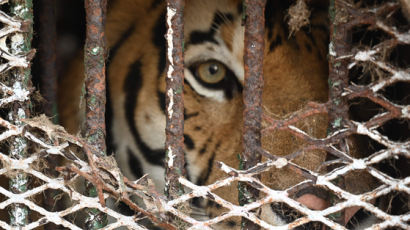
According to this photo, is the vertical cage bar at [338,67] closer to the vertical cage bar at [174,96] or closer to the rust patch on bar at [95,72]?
the vertical cage bar at [174,96]

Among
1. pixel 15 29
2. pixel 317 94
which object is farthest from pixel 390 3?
pixel 15 29

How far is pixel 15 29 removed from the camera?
2.73 ft

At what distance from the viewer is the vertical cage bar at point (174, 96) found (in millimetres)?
818

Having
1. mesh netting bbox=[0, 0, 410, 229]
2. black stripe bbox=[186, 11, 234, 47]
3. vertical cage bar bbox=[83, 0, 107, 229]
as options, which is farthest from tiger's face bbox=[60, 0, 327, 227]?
vertical cage bar bbox=[83, 0, 107, 229]

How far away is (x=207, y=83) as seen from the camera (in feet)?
4.50

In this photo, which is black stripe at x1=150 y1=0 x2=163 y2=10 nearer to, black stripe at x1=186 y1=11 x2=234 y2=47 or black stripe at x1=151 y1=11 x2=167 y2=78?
black stripe at x1=151 y1=11 x2=167 y2=78

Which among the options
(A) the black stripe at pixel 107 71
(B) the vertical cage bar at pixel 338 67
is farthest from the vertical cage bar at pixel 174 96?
(A) the black stripe at pixel 107 71

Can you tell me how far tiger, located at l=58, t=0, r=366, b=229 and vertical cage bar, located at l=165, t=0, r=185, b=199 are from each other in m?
0.29

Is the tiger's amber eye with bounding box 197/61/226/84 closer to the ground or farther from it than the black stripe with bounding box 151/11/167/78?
closer to the ground

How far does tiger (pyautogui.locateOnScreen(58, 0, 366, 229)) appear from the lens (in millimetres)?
1213

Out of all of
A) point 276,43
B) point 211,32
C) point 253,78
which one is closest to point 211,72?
point 211,32

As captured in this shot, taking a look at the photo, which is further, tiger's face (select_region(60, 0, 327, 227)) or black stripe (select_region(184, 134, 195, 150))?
black stripe (select_region(184, 134, 195, 150))

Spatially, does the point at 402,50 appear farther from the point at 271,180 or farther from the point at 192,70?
the point at 192,70

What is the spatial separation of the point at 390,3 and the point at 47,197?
0.93 metres
